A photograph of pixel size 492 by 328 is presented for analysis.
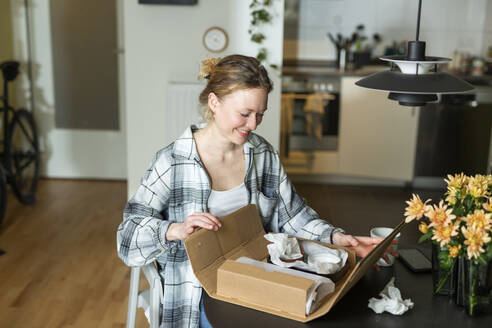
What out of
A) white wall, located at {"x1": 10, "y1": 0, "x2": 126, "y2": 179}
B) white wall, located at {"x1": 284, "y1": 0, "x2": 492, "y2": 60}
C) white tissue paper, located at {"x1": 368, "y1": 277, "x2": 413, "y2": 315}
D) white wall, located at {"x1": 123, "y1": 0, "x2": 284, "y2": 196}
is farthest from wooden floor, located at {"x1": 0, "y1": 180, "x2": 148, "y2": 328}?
white wall, located at {"x1": 284, "y1": 0, "x2": 492, "y2": 60}

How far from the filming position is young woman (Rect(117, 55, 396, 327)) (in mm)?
1571

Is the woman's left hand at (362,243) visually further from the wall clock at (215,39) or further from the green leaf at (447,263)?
the wall clock at (215,39)

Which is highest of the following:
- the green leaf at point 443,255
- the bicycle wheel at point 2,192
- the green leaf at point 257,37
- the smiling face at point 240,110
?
the green leaf at point 257,37

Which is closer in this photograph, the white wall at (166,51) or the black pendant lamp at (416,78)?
the black pendant lamp at (416,78)

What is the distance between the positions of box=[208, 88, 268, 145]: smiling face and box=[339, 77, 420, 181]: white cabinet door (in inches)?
114

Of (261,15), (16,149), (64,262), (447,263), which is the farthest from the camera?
(16,149)

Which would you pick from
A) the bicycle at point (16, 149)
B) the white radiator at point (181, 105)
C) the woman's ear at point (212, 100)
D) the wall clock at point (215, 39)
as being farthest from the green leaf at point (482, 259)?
the bicycle at point (16, 149)

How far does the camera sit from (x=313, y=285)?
4.05 feet

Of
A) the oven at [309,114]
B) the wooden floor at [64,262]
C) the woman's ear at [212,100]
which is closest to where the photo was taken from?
the woman's ear at [212,100]

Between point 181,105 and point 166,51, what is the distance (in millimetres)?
339

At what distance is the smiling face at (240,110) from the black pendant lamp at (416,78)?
0.32 metres

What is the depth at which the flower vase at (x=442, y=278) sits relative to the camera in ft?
4.46

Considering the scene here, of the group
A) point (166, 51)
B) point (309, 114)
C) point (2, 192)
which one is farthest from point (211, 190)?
point (309, 114)

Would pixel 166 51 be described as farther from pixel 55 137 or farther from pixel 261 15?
pixel 55 137
